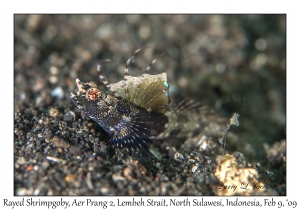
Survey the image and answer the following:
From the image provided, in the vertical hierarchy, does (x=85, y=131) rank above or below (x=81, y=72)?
below

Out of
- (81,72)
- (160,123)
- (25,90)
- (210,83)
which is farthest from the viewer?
(210,83)
